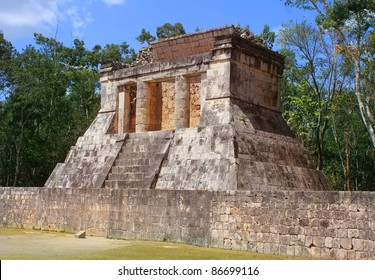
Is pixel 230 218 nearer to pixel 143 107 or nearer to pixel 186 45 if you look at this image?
pixel 143 107

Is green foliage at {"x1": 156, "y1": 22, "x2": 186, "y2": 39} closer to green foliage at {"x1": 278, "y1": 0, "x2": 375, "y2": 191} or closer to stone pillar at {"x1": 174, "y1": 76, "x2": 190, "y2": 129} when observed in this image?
green foliage at {"x1": 278, "y1": 0, "x2": 375, "y2": 191}

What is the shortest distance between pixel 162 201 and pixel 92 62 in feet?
87.3

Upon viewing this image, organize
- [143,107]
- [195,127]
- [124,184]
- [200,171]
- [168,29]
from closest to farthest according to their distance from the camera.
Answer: [200,171] → [124,184] → [195,127] → [143,107] → [168,29]

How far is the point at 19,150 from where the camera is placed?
24109 mm

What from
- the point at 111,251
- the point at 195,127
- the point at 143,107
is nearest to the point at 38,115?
the point at 143,107

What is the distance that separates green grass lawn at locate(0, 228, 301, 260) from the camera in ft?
27.2

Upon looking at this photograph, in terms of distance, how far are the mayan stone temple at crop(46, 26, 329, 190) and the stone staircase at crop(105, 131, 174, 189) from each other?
0.03 m

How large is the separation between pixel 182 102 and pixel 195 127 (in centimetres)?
100

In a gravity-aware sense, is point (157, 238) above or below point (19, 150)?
below

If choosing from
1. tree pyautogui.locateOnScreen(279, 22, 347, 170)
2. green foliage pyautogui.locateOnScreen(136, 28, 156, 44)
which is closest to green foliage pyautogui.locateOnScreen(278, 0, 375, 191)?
tree pyautogui.locateOnScreen(279, 22, 347, 170)

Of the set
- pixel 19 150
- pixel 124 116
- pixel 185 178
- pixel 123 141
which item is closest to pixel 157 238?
pixel 185 178

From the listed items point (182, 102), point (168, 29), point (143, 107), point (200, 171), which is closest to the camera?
point (200, 171)

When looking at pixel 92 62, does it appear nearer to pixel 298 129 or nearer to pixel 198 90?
pixel 298 129

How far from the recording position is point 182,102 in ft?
46.8
